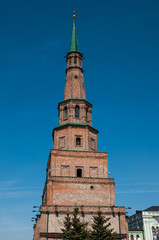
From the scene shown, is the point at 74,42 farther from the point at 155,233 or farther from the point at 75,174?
the point at 155,233

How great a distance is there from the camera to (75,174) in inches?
1357

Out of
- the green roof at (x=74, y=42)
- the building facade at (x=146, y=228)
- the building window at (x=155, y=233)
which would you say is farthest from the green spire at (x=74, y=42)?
the building window at (x=155, y=233)

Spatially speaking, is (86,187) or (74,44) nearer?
(86,187)

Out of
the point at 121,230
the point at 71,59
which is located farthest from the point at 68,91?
the point at 121,230

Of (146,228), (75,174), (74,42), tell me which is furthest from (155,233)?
(74,42)

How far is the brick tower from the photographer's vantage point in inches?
1233

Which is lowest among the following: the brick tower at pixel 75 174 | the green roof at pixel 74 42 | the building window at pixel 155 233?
the building window at pixel 155 233

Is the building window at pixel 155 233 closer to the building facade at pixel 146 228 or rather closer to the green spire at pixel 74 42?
the building facade at pixel 146 228

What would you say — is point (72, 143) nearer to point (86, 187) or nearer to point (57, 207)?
point (86, 187)

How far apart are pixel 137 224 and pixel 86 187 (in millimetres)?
22602

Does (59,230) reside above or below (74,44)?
below

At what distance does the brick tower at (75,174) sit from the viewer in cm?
3131

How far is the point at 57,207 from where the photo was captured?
1233 inches

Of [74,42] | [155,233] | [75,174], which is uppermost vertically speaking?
[74,42]
